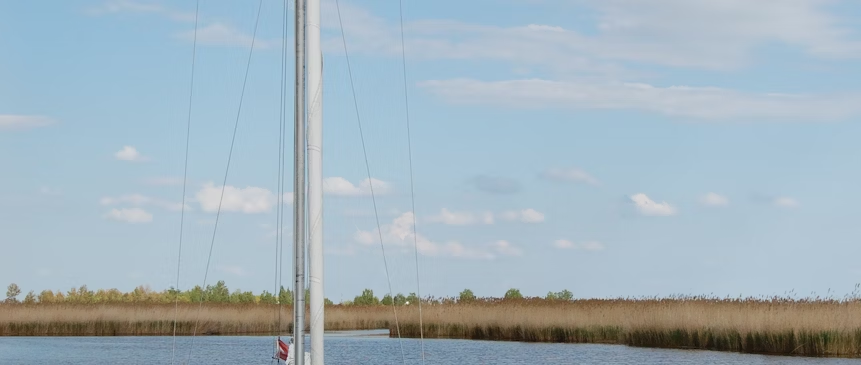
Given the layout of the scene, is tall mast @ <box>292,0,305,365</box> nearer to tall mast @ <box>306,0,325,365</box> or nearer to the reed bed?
tall mast @ <box>306,0,325,365</box>

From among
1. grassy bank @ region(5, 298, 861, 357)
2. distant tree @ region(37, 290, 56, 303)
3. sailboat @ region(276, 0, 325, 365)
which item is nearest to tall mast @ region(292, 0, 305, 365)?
sailboat @ region(276, 0, 325, 365)

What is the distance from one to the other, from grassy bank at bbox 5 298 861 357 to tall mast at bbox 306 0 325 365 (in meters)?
10.4

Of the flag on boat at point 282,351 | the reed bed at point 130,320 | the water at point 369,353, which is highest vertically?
the reed bed at point 130,320

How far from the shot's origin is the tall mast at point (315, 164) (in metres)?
10.3

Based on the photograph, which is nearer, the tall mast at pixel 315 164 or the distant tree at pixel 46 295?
the tall mast at pixel 315 164

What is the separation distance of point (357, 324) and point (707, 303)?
63.0ft

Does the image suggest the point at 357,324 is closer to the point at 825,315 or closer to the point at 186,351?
the point at 186,351

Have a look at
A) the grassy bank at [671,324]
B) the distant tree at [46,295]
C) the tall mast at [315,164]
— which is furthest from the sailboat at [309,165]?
the distant tree at [46,295]

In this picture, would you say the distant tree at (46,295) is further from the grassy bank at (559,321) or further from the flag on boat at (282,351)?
the flag on boat at (282,351)

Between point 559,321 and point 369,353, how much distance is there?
643cm

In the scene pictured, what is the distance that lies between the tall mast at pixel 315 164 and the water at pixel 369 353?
1493 centimetres

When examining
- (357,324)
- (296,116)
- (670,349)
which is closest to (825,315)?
(670,349)

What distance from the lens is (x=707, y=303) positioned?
28.6 metres

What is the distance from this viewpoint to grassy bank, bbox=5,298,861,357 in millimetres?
Answer: 24656
